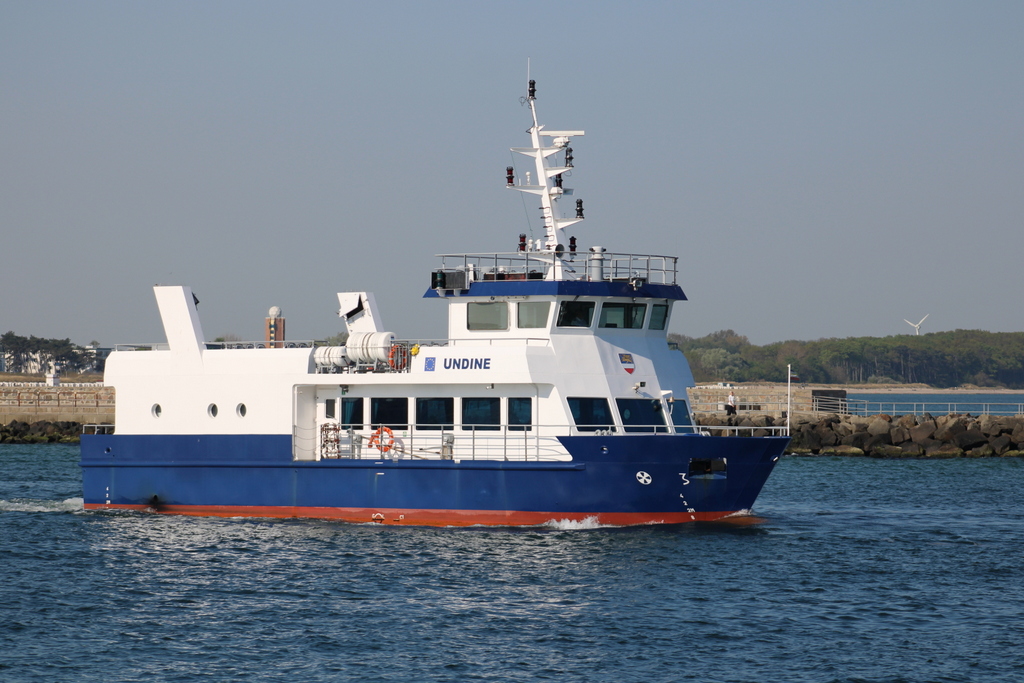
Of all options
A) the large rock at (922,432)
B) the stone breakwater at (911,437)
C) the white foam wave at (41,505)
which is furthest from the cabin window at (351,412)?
the large rock at (922,432)

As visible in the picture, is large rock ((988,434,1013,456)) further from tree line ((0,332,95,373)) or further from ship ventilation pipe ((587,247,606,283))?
tree line ((0,332,95,373))

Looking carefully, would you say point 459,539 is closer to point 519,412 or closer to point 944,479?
point 519,412

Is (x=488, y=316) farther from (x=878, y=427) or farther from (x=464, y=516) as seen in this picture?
(x=878, y=427)

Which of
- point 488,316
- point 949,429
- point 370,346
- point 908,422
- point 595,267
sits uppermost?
point 595,267

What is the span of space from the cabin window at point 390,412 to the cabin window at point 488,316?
6.20ft

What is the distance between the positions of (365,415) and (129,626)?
7.57 metres

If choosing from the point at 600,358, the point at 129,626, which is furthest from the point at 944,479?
the point at 129,626

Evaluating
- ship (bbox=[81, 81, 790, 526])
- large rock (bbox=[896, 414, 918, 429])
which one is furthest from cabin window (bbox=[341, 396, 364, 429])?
large rock (bbox=[896, 414, 918, 429])

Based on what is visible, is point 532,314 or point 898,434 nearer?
point 532,314

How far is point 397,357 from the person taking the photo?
21.9 meters

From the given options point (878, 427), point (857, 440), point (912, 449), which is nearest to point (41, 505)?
point (857, 440)

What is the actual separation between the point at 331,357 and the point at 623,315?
548cm

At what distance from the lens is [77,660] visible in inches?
547

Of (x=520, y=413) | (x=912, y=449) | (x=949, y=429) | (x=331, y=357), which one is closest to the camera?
(x=520, y=413)
